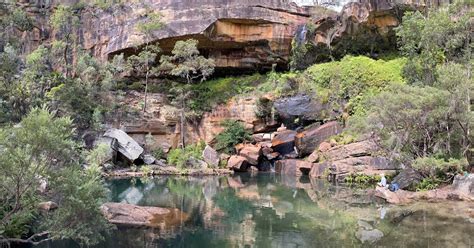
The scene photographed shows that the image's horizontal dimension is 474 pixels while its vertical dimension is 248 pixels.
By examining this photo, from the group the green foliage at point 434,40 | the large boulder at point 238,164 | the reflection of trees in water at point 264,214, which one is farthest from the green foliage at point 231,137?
the green foliage at point 434,40

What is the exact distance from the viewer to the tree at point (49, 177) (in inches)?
327

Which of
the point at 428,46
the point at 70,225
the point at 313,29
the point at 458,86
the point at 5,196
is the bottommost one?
the point at 70,225

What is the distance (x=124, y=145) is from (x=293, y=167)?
38.4 feet

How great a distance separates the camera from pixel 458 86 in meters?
19.4

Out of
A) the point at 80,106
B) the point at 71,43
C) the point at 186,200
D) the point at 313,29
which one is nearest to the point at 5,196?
the point at 186,200

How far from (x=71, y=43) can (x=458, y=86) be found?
3277cm

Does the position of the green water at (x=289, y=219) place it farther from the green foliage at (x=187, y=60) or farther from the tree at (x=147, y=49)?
the tree at (x=147, y=49)

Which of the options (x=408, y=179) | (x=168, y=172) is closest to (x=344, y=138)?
(x=408, y=179)

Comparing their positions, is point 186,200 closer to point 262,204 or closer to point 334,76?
point 262,204

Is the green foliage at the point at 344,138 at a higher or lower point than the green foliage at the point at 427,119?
lower

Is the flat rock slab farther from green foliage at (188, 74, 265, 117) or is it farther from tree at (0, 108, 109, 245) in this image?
green foliage at (188, 74, 265, 117)

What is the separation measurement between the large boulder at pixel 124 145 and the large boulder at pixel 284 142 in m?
9.50

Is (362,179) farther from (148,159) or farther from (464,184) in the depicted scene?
(148,159)

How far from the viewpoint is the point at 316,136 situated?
97.1 feet
